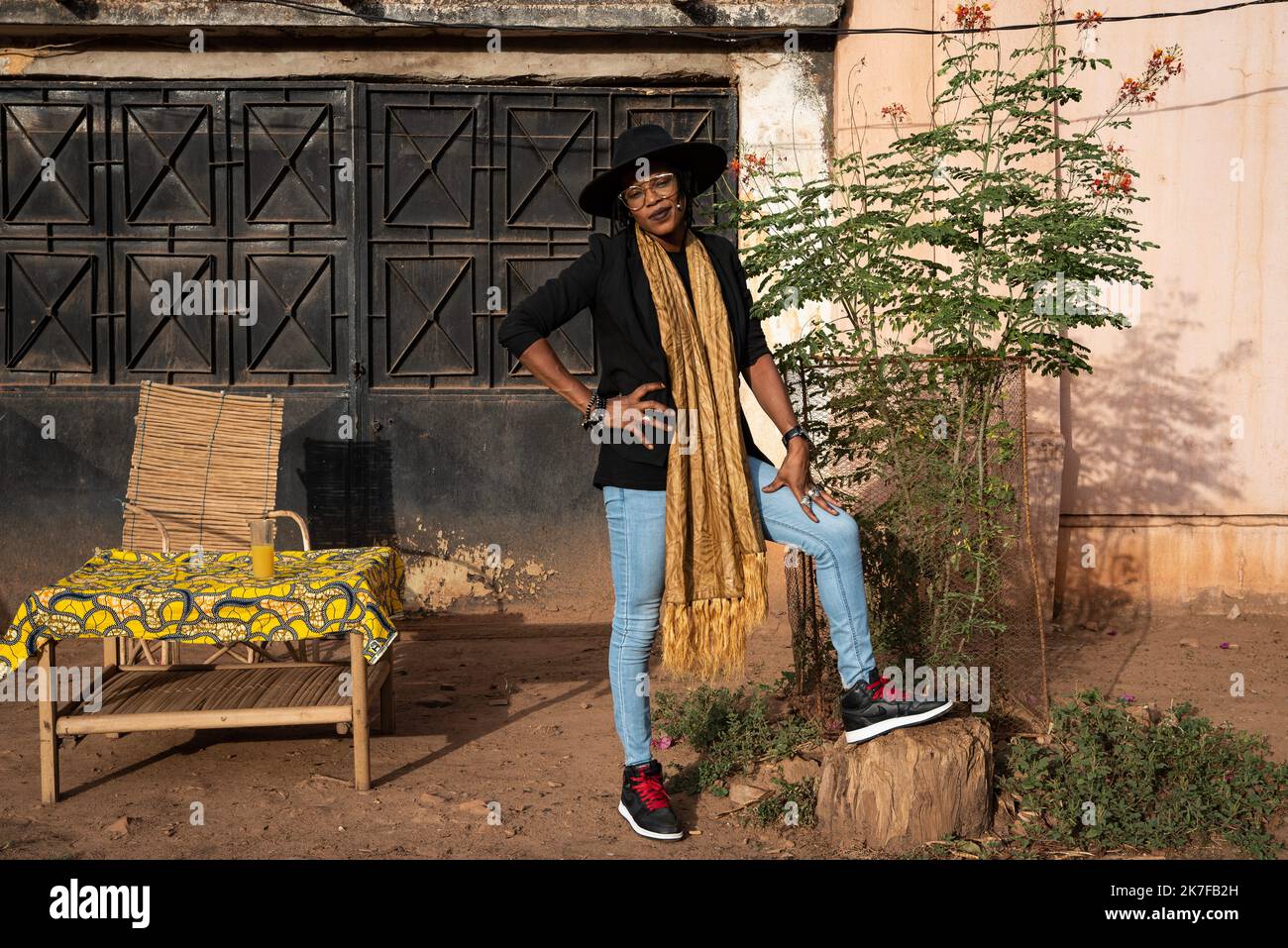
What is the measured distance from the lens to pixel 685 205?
409cm

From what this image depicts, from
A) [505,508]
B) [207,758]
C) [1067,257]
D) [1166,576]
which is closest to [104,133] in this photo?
[505,508]

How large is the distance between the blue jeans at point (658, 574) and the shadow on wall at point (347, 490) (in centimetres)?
371

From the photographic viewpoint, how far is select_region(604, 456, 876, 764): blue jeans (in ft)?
12.7

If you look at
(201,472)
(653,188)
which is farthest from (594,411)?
(201,472)

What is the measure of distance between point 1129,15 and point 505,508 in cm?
454

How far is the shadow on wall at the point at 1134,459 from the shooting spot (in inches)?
287

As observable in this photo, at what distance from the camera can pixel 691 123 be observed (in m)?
7.42

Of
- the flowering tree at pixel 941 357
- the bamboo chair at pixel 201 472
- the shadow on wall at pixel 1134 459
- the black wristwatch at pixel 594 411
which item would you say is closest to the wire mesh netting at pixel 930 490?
the flowering tree at pixel 941 357

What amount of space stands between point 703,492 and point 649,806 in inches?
41.7

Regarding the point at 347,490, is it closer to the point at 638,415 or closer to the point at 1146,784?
the point at 638,415

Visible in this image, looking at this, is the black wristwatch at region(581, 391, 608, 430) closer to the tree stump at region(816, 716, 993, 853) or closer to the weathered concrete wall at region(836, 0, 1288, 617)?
the tree stump at region(816, 716, 993, 853)

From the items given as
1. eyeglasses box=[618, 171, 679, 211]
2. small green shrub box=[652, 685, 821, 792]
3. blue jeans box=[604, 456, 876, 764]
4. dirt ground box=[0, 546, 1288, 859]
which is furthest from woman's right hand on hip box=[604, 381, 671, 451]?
small green shrub box=[652, 685, 821, 792]

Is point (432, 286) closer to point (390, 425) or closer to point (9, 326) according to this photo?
point (390, 425)

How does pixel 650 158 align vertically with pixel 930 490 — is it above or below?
above
